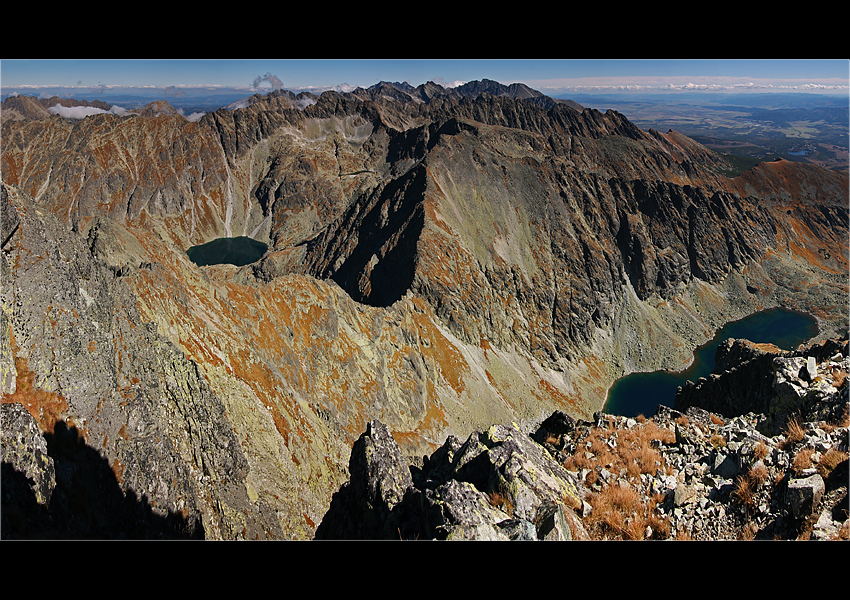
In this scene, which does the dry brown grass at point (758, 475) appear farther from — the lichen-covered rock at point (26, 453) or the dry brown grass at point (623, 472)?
the lichen-covered rock at point (26, 453)

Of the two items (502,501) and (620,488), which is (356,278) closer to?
(620,488)

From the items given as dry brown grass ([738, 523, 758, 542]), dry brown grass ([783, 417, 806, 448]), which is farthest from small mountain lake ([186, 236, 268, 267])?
dry brown grass ([738, 523, 758, 542])

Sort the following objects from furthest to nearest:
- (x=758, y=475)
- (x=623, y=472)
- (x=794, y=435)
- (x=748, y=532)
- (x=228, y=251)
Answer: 1. (x=228, y=251)
2. (x=623, y=472)
3. (x=794, y=435)
4. (x=758, y=475)
5. (x=748, y=532)

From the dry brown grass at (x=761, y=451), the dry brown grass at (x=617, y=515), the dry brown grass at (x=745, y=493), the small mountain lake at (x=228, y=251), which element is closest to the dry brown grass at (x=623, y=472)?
the dry brown grass at (x=617, y=515)

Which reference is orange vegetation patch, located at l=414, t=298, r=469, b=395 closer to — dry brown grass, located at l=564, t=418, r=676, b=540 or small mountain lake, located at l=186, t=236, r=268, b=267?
dry brown grass, located at l=564, t=418, r=676, b=540

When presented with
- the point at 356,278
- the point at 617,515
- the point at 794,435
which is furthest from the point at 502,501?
the point at 356,278
